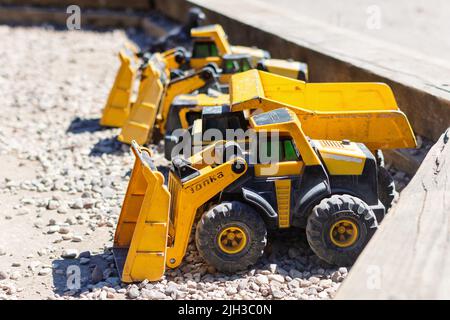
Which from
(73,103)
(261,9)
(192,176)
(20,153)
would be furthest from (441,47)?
(192,176)

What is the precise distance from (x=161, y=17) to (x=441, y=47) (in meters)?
7.30

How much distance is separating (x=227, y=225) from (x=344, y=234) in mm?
883

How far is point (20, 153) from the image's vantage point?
9.23 m

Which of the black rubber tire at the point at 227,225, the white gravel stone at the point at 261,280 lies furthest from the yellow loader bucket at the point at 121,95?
the white gravel stone at the point at 261,280

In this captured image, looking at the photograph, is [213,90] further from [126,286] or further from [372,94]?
[126,286]

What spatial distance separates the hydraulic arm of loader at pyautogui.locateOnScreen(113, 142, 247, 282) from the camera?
553cm

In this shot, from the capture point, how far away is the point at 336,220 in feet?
18.6

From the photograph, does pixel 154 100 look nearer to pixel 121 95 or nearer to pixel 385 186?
pixel 121 95

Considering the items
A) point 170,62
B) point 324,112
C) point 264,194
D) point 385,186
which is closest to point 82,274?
→ point 264,194

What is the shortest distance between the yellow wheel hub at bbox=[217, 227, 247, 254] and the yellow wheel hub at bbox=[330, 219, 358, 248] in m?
0.67

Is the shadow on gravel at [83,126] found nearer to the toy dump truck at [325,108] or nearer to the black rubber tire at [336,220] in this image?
the toy dump truck at [325,108]

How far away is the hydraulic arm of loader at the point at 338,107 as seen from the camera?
21.2ft

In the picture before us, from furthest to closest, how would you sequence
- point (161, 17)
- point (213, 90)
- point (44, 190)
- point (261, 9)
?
point (161, 17), point (261, 9), point (213, 90), point (44, 190)

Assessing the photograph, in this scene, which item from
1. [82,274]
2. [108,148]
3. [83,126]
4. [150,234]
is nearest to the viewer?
[150,234]
